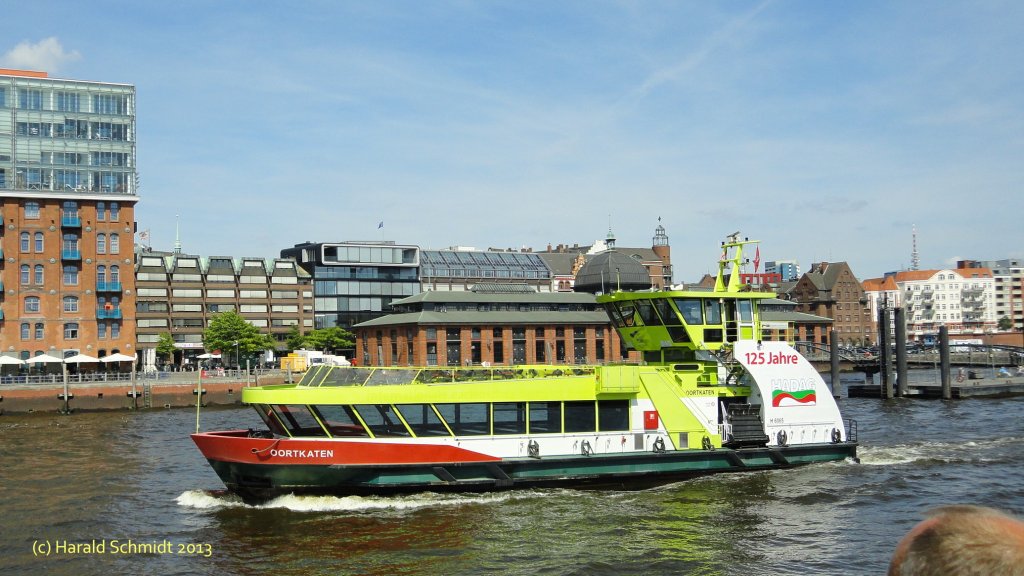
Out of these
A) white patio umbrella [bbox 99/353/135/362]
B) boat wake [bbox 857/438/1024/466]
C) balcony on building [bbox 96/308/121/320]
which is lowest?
boat wake [bbox 857/438/1024/466]

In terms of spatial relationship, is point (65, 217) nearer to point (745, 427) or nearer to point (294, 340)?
point (294, 340)

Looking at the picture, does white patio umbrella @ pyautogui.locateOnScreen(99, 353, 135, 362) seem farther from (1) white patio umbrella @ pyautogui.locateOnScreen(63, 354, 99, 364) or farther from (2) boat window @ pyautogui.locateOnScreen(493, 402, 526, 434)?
(2) boat window @ pyautogui.locateOnScreen(493, 402, 526, 434)

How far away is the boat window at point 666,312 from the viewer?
3016cm

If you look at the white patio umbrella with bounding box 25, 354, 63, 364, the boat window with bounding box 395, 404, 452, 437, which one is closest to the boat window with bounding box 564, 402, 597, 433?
the boat window with bounding box 395, 404, 452, 437

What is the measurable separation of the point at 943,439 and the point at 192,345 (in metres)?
91.0

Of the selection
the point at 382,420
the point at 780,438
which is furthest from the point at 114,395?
the point at 780,438

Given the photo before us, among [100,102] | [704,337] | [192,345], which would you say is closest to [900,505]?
[704,337]

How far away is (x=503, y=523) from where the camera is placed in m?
23.5

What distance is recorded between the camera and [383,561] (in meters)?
20.4

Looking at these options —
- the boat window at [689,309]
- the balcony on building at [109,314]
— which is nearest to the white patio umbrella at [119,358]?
the balcony on building at [109,314]

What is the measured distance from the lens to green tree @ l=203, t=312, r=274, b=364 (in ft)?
311

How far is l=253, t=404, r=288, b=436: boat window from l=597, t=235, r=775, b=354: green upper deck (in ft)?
41.0

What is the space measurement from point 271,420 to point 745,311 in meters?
16.3

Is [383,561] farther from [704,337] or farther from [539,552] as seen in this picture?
[704,337]
